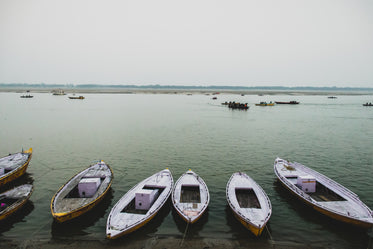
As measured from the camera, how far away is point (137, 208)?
672 inches

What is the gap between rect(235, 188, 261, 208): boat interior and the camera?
17.5 metres

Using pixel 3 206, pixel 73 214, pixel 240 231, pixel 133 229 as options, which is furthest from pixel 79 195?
pixel 240 231

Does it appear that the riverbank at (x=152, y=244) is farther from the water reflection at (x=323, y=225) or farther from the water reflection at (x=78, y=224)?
the water reflection at (x=323, y=225)

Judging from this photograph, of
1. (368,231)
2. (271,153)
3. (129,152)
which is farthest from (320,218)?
(129,152)

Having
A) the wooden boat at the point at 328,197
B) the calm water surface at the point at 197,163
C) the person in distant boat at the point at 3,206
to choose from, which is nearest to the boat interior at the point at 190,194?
the calm water surface at the point at 197,163

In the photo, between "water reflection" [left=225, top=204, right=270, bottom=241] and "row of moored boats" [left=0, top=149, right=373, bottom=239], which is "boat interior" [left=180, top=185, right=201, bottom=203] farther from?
"water reflection" [left=225, top=204, right=270, bottom=241]

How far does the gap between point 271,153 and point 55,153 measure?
35.5 meters

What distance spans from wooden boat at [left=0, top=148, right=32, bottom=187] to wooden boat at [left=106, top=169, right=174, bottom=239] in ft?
47.1

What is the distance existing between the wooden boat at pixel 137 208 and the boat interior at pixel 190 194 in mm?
1308

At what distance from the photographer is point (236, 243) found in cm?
1445

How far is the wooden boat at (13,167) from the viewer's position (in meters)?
22.2

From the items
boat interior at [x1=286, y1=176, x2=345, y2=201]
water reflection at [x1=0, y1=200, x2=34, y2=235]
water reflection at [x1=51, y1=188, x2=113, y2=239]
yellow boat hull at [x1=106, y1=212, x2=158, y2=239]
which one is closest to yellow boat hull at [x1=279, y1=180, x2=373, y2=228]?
boat interior at [x1=286, y1=176, x2=345, y2=201]

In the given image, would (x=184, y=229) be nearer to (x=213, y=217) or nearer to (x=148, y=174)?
(x=213, y=217)

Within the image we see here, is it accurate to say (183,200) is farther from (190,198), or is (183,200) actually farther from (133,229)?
(133,229)
